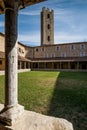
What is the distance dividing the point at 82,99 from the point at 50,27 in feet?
154

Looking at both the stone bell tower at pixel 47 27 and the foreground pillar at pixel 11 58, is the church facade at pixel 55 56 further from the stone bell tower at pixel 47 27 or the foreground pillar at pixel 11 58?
the foreground pillar at pixel 11 58

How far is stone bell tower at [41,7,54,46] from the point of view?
50.7 meters

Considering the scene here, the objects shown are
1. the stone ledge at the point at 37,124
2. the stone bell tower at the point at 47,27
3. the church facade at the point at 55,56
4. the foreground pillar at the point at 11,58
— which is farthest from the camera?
the stone bell tower at the point at 47,27

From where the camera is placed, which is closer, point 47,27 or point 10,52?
point 10,52

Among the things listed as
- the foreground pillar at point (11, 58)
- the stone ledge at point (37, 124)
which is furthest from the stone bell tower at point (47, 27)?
the stone ledge at point (37, 124)

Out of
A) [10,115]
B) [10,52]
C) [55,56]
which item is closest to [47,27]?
[55,56]

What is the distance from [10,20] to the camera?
2.99 meters

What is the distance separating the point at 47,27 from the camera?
51.4m

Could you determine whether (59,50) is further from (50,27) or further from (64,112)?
(64,112)

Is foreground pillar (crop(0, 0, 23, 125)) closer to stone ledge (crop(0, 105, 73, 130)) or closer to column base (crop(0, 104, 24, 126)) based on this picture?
column base (crop(0, 104, 24, 126))

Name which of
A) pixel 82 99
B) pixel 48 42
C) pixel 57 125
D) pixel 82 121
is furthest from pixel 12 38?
pixel 48 42

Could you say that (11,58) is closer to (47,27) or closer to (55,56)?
(55,56)

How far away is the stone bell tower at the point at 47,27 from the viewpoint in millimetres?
50719

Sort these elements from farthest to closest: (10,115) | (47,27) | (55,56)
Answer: (47,27)
(55,56)
(10,115)
